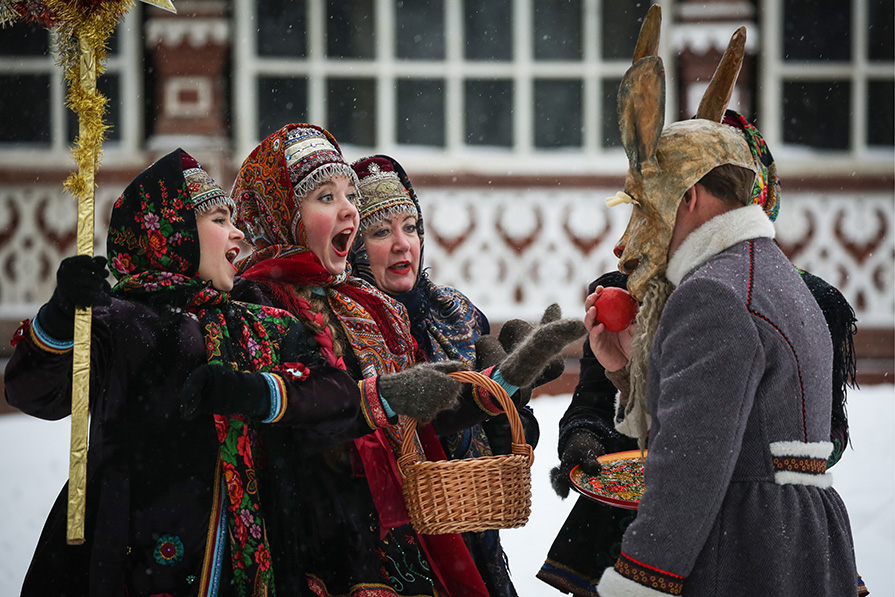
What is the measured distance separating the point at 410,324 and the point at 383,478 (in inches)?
27.8

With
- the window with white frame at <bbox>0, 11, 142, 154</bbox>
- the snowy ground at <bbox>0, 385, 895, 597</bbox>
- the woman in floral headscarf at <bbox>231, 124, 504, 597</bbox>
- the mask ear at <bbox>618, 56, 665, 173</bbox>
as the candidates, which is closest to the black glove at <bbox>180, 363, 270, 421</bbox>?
the woman in floral headscarf at <bbox>231, 124, 504, 597</bbox>

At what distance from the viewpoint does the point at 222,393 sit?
2.58 meters

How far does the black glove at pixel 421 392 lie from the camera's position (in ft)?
9.21

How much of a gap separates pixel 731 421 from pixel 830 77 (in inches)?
259

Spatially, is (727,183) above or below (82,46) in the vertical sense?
below

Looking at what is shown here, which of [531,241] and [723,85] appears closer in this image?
[723,85]

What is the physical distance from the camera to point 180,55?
24.4 ft

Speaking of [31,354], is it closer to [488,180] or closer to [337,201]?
[337,201]

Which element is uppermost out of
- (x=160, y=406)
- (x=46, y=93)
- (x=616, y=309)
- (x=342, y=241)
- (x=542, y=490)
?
(x=46, y=93)

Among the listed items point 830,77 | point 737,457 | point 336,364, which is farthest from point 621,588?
point 830,77

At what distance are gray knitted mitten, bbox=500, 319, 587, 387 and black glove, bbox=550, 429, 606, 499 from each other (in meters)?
0.24

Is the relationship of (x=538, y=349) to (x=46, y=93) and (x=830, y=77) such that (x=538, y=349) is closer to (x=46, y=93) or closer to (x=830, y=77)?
(x=830, y=77)

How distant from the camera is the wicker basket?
9.02ft

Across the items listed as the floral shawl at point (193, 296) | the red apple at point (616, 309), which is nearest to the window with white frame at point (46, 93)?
the floral shawl at point (193, 296)
